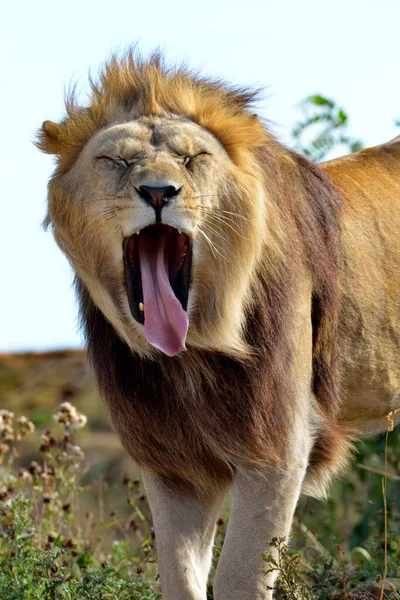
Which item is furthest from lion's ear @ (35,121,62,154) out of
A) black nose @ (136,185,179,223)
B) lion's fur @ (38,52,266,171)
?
black nose @ (136,185,179,223)

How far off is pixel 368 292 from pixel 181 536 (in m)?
1.35

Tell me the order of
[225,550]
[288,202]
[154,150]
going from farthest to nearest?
[288,202]
[225,550]
[154,150]

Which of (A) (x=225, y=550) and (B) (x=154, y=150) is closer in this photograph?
(B) (x=154, y=150)

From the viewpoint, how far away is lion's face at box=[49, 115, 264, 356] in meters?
3.52

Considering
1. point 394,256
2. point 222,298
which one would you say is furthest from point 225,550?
point 394,256

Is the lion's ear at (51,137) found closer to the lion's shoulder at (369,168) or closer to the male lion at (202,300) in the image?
the male lion at (202,300)

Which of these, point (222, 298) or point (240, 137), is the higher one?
point (240, 137)

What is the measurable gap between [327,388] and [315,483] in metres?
0.39

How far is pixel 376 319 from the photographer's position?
4.59 m

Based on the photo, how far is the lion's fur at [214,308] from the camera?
146 inches

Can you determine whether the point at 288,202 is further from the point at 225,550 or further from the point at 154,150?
the point at 225,550

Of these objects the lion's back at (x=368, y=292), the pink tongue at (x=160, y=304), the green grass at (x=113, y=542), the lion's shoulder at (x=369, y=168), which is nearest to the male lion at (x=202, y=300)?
the pink tongue at (x=160, y=304)

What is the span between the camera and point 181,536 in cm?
400

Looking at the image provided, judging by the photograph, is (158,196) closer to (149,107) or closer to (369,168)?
(149,107)
